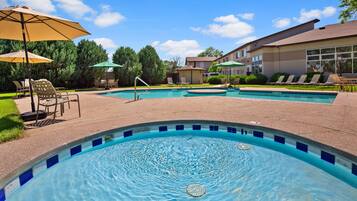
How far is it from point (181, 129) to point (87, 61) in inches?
765

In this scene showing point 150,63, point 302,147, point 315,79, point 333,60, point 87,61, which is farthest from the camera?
point 150,63

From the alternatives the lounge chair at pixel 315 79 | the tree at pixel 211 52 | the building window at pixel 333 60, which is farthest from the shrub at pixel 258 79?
the tree at pixel 211 52

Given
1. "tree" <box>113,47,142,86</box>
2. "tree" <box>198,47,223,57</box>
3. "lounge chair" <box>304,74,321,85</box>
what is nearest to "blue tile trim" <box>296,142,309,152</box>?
"lounge chair" <box>304,74,321,85</box>

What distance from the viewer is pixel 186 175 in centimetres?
333

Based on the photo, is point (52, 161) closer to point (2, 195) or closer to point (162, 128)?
point (2, 195)

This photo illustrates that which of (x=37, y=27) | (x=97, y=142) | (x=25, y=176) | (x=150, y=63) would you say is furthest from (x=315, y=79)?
(x=25, y=176)

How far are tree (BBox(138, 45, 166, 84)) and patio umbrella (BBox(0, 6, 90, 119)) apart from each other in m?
18.8

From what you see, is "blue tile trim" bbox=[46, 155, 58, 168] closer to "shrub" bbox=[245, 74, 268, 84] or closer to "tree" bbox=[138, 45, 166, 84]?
"shrub" bbox=[245, 74, 268, 84]

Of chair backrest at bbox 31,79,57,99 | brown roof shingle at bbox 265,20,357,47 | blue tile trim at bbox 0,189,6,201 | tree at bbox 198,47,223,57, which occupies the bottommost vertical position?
blue tile trim at bbox 0,189,6,201

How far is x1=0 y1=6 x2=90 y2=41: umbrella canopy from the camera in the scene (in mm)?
5660

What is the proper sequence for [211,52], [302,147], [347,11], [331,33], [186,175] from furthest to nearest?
1. [211,52]
2. [331,33]
3. [347,11]
4. [302,147]
5. [186,175]

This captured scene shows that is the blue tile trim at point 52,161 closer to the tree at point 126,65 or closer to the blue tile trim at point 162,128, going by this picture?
the blue tile trim at point 162,128

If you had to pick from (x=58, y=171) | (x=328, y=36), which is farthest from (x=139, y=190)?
(x=328, y=36)

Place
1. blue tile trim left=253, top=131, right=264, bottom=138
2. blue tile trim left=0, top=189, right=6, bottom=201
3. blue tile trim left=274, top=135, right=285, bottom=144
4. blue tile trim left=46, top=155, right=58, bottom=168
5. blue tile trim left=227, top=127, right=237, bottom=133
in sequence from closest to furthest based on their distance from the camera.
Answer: blue tile trim left=0, top=189, right=6, bottom=201, blue tile trim left=46, top=155, right=58, bottom=168, blue tile trim left=274, top=135, right=285, bottom=144, blue tile trim left=253, top=131, right=264, bottom=138, blue tile trim left=227, top=127, right=237, bottom=133
